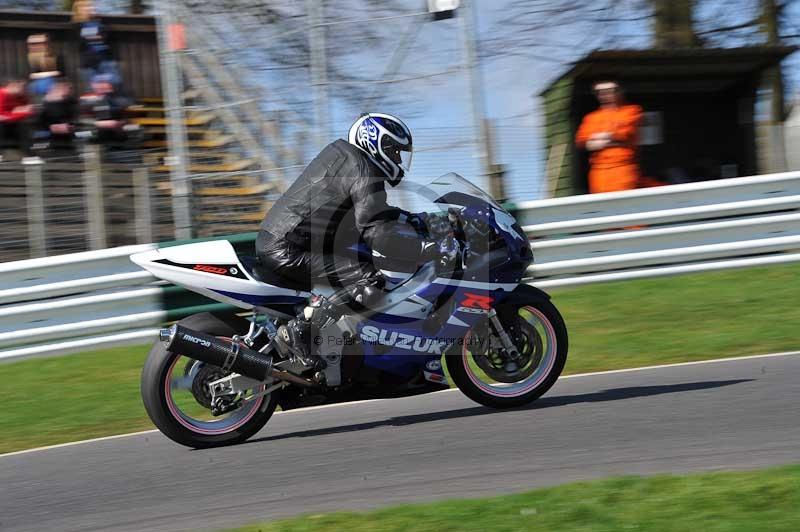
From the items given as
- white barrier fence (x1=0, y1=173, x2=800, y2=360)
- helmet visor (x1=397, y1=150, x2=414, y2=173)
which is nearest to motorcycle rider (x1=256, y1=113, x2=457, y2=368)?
helmet visor (x1=397, y1=150, x2=414, y2=173)

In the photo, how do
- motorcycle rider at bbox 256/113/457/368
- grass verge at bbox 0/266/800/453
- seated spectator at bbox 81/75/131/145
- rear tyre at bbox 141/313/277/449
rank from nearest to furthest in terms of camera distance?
rear tyre at bbox 141/313/277/449 → motorcycle rider at bbox 256/113/457/368 → grass verge at bbox 0/266/800/453 → seated spectator at bbox 81/75/131/145

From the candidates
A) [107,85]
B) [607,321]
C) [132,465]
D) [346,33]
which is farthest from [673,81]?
[132,465]

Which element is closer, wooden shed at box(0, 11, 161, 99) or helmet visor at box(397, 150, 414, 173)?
helmet visor at box(397, 150, 414, 173)

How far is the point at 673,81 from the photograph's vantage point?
44.1ft

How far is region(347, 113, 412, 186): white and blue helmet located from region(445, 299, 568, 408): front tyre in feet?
3.31

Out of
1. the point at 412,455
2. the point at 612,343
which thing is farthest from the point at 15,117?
the point at 412,455

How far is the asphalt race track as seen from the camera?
194 inches

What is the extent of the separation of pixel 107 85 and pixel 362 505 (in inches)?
344

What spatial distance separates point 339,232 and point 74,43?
404 inches

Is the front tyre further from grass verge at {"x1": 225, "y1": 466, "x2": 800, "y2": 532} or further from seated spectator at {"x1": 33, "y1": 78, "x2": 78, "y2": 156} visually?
seated spectator at {"x1": 33, "y1": 78, "x2": 78, "y2": 156}

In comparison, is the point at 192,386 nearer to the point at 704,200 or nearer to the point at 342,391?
the point at 342,391

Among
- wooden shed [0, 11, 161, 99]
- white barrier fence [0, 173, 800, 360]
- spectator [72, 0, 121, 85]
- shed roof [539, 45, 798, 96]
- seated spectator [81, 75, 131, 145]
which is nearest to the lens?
white barrier fence [0, 173, 800, 360]

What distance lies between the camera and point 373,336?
617 cm

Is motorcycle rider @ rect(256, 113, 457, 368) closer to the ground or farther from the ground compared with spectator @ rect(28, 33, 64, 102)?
closer to the ground
